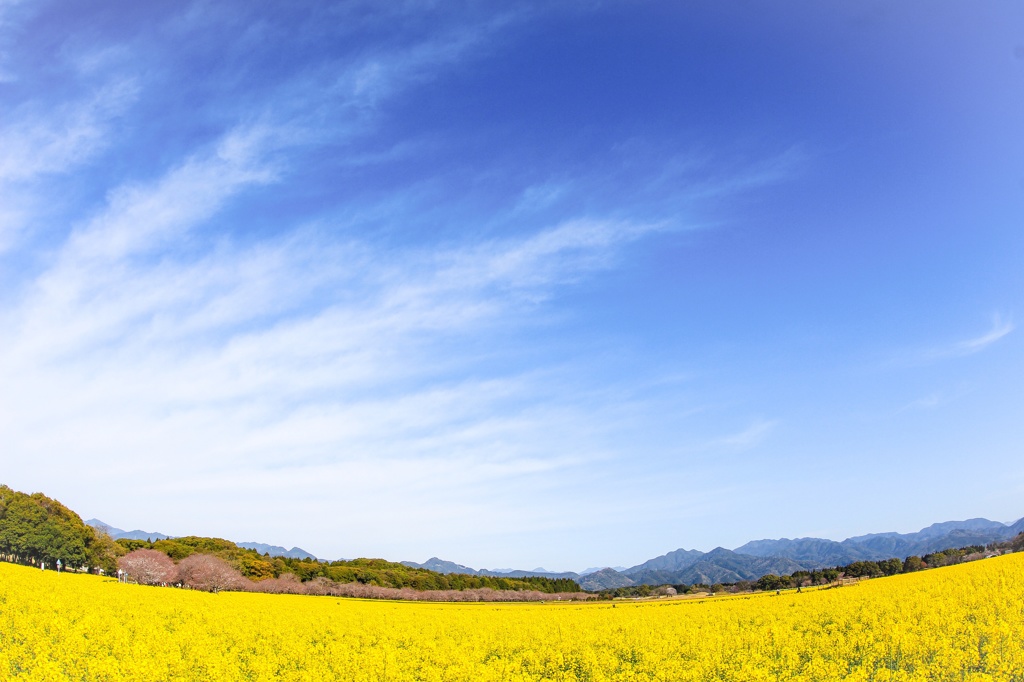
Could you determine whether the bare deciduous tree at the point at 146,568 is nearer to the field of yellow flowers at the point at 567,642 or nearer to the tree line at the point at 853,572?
the field of yellow flowers at the point at 567,642

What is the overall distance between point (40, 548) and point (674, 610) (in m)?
90.4

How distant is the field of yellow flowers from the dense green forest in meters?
63.3

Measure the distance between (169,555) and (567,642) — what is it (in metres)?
104

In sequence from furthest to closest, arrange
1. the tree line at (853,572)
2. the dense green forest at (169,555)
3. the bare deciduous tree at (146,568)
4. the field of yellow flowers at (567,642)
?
the bare deciduous tree at (146,568) → the tree line at (853,572) → the dense green forest at (169,555) → the field of yellow flowers at (567,642)

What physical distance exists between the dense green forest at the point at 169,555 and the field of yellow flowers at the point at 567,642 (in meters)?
63.3

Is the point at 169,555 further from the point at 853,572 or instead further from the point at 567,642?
the point at 853,572

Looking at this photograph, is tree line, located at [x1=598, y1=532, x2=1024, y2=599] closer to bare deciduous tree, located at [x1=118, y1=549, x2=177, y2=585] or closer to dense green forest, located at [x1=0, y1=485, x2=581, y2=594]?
dense green forest, located at [x1=0, y1=485, x2=581, y2=594]

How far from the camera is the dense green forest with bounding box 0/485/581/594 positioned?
80.8 meters

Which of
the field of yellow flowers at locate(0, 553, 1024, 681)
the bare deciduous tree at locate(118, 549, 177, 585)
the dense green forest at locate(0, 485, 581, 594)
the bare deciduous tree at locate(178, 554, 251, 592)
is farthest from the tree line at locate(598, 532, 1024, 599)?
the bare deciduous tree at locate(118, 549, 177, 585)

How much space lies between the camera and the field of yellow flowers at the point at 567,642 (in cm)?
2109

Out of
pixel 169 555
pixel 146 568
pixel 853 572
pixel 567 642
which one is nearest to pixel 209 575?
pixel 146 568

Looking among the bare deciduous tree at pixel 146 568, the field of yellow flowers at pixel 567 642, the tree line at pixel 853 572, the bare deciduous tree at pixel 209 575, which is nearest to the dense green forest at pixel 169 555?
the bare deciduous tree at pixel 146 568

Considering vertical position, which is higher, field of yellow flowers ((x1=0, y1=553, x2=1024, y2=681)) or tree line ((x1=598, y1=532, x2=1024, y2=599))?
field of yellow flowers ((x1=0, y1=553, x2=1024, y2=681))

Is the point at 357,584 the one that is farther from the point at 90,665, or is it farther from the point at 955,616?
the point at 955,616
